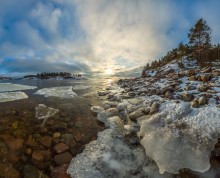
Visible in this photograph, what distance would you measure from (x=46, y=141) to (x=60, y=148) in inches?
27.8

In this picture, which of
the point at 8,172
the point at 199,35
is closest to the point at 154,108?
the point at 8,172

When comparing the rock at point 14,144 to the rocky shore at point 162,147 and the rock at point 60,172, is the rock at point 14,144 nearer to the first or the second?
the rock at point 60,172

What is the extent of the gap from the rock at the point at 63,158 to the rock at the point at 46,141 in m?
0.70

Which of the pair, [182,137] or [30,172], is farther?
[182,137]

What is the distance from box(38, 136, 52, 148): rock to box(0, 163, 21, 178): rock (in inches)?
46.9

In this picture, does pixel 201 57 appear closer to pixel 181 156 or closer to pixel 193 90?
pixel 193 90

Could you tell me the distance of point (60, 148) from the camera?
16.4 ft

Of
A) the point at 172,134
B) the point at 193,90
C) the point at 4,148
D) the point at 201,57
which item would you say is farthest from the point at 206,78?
the point at 201,57

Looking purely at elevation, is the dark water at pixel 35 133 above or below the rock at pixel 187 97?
below

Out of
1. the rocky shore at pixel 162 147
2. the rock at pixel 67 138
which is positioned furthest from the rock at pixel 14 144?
the rocky shore at pixel 162 147

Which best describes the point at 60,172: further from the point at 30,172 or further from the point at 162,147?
the point at 162,147

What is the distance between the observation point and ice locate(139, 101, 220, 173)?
4023 mm

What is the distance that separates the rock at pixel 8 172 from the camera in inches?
150

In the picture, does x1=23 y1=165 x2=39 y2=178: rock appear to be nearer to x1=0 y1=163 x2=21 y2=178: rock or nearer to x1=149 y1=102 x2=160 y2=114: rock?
x1=0 y1=163 x2=21 y2=178: rock
